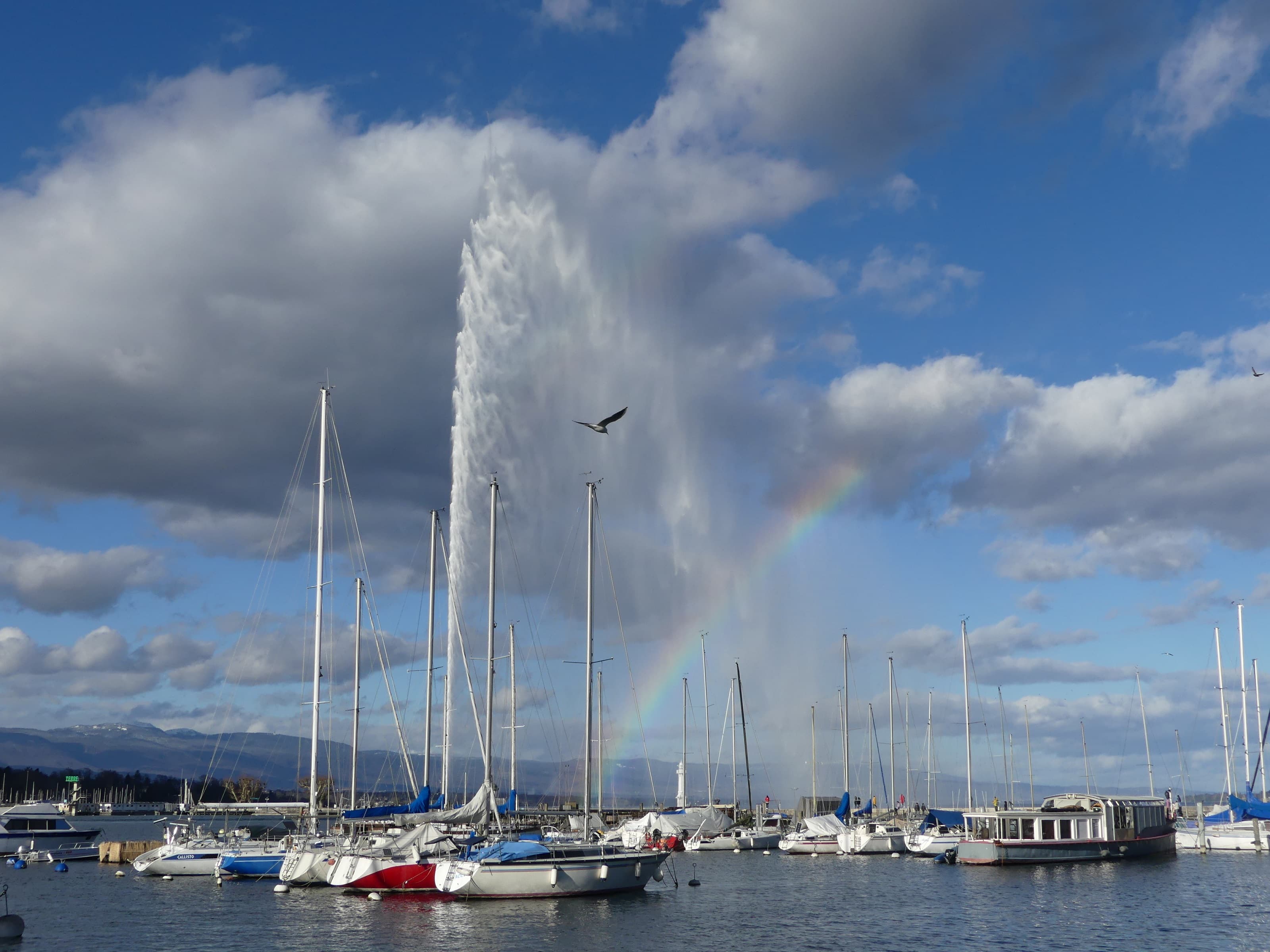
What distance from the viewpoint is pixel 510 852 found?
57.9m

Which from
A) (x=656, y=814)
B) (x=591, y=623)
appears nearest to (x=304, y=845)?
(x=591, y=623)

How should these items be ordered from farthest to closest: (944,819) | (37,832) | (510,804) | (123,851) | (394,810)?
1. (944,819)
2. (37,832)
3. (123,851)
4. (510,804)
5. (394,810)

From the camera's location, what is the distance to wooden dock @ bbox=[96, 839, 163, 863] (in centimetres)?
9638

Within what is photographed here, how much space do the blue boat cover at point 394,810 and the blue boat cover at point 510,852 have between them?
13218mm

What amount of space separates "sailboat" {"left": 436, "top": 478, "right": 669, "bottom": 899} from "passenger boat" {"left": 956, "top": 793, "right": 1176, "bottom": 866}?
34875 millimetres

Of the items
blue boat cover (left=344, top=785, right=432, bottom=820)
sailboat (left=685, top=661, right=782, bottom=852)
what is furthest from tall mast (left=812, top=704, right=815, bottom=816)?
blue boat cover (left=344, top=785, right=432, bottom=820)

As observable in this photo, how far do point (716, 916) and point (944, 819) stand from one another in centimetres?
6625

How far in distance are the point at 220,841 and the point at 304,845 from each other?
41.7 ft

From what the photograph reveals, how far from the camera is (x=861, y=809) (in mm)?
138000

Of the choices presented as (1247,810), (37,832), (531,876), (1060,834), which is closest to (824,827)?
(1060,834)

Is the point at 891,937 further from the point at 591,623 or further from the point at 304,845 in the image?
the point at 304,845

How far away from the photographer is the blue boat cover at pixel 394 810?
231 ft

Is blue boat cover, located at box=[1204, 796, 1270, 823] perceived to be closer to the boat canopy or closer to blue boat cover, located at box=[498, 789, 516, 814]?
the boat canopy

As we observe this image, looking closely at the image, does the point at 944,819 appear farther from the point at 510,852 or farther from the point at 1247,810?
the point at 510,852
